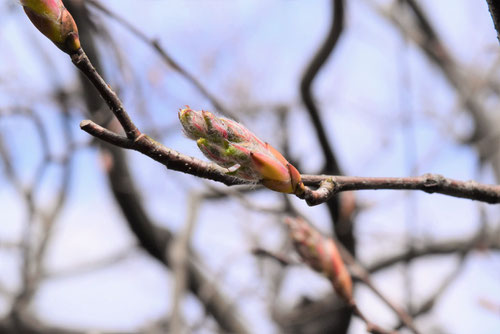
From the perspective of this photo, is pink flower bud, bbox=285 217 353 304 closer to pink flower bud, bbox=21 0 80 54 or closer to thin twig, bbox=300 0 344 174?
pink flower bud, bbox=21 0 80 54

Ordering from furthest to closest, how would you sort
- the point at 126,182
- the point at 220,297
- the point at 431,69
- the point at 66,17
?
the point at 431,69 → the point at 220,297 → the point at 126,182 → the point at 66,17

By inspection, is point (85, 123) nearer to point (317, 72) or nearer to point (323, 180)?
point (323, 180)

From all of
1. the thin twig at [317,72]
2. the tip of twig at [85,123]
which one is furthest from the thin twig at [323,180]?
the thin twig at [317,72]

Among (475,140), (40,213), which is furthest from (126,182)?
(475,140)

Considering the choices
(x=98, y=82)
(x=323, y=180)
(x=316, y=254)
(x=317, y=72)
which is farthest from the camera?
(x=317, y=72)

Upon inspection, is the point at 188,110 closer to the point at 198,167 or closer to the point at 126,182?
the point at 198,167

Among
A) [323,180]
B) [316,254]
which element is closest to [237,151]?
[323,180]
